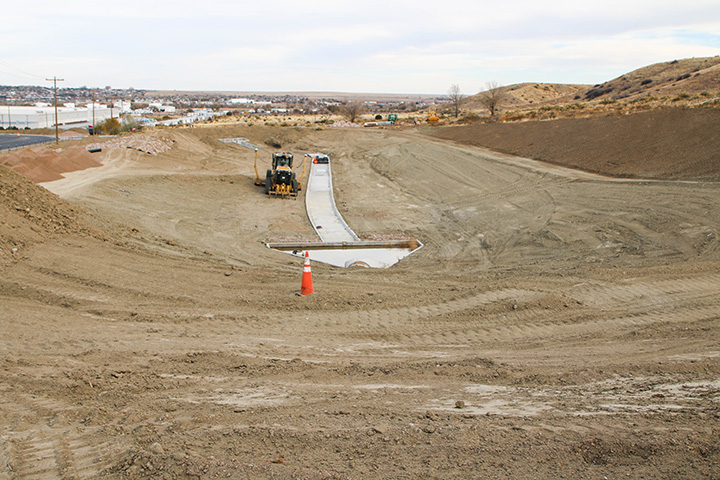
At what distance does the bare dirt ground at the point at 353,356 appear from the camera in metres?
4.51

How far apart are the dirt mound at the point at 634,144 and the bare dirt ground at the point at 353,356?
8458 mm

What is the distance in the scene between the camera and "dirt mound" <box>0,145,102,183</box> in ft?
83.7

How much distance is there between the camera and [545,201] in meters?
23.6

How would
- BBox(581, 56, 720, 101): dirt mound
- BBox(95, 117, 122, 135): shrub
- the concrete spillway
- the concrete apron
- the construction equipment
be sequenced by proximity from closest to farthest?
the concrete apron → the concrete spillway → the construction equipment → BBox(581, 56, 720, 101): dirt mound → BBox(95, 117, 122, 135): shrub

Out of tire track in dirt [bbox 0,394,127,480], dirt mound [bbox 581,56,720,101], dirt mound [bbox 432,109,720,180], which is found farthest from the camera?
dirt mound [bbox 581,56,720,101]

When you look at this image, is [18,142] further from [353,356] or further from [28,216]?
[353,356]

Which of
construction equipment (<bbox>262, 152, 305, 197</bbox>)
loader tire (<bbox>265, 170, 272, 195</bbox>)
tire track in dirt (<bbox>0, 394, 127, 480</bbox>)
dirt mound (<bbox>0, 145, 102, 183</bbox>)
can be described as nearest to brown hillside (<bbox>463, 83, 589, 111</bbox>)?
loader tire (<bbox>265, 170, 272, 195</bbox>)

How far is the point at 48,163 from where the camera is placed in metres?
27.4

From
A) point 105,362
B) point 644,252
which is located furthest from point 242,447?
point 644,252

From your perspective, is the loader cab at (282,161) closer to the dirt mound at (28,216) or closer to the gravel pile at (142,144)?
the gravel pile at (142,144)

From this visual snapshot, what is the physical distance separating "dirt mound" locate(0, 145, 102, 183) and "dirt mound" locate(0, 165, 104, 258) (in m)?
13.7

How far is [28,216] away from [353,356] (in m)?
8.90

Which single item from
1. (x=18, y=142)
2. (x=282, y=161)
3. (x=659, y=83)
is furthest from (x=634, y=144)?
(x=18, y=142)

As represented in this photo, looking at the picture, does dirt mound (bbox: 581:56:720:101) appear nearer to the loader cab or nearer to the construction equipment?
the loader cab
